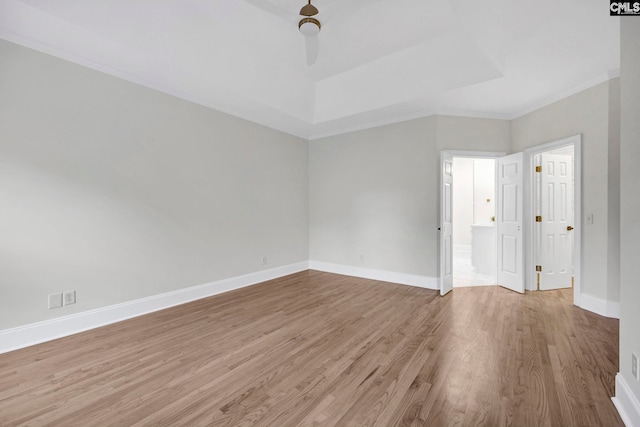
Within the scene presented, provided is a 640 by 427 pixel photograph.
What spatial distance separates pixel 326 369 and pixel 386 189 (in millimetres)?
3233

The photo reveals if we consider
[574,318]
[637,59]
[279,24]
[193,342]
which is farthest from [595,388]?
[279,24]

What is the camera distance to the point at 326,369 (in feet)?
6.86

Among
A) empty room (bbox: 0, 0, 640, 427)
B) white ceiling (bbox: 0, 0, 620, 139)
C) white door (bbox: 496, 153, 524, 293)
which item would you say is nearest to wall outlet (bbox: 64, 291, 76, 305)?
empty room (bbox: 0, 0, 640, 427)

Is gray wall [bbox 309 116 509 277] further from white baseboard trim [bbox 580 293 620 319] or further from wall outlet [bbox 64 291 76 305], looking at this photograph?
wall outlet [bbox 64 291 76 305]

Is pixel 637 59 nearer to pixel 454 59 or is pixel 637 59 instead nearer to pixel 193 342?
pixel 454 59

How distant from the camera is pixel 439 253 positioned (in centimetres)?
405

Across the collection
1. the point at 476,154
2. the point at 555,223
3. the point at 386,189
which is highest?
the point at 476,154

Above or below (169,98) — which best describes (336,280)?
below

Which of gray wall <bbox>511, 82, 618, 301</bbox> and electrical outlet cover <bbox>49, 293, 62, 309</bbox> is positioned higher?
gray wall <bbox>511, 82, 618, 301</bbox>

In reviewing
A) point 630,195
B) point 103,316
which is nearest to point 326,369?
point 630,195

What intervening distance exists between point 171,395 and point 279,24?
12.0ft

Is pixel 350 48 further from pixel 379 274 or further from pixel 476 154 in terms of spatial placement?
pixel 379 274

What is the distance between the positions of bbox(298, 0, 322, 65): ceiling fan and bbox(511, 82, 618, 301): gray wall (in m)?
3.45

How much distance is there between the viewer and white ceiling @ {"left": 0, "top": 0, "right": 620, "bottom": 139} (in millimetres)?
2361
